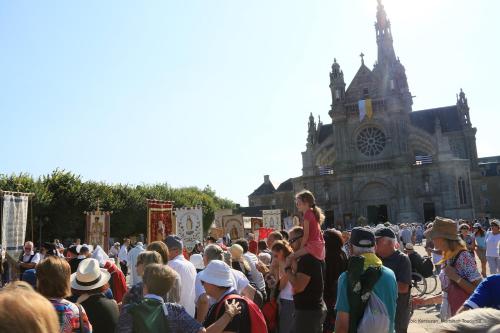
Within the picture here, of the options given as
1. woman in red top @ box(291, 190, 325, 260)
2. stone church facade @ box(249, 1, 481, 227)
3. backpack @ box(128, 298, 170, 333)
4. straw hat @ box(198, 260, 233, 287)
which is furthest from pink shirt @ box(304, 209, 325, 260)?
stone church facade @ box(249, 1, 481, 227)

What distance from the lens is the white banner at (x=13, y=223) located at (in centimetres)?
1123

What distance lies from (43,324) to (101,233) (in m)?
16.2

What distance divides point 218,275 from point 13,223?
388 inches

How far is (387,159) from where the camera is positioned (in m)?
48.2

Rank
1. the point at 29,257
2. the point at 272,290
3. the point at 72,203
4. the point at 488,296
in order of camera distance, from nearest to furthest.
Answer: the point at 488,296 → the point at 272,290 → the point at 29,257 → the point at 72,203

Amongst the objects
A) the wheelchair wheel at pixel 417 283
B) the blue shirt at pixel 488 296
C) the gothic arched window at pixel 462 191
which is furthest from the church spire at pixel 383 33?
the blue shirt at pixel 488 296

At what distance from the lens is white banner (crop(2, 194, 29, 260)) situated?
11.2 m

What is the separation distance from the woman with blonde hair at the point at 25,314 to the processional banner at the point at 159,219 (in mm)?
11749

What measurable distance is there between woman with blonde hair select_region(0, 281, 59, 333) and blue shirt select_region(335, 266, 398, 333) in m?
2.62

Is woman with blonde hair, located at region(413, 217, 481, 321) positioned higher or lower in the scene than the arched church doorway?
lower

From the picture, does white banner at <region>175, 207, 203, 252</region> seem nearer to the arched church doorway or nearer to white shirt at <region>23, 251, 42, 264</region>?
white shirt at <region>23, 251, 42, 264</region>

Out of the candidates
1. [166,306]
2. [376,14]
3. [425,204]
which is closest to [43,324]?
[166,306]

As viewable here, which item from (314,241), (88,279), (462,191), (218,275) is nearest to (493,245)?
(314,241)

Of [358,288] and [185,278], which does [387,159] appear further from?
[358,288]
